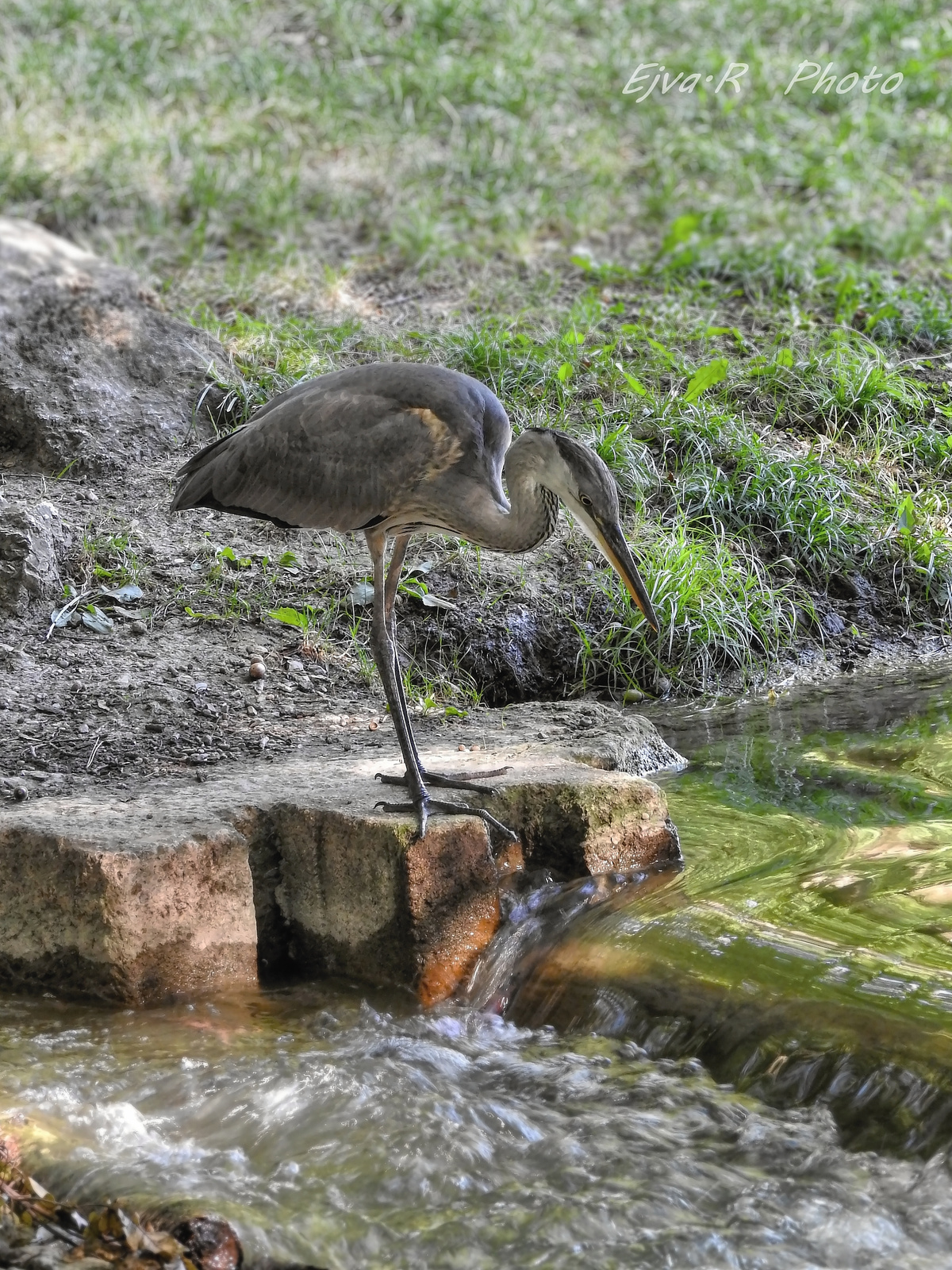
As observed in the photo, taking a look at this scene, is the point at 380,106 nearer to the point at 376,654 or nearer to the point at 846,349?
the point at 846,349

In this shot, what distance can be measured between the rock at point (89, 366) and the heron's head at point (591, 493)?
2784 millimetres

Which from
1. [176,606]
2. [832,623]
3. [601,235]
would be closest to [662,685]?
[832,623]

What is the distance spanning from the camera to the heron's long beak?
11.2 ft

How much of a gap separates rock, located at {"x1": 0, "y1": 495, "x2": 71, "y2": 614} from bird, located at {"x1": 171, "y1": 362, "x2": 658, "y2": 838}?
1.21m

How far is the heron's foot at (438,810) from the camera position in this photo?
3.17 m

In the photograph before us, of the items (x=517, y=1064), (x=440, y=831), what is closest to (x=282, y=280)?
(x=440, y=831)

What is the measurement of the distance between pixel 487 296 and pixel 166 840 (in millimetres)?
4805

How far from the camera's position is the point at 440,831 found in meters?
3.16

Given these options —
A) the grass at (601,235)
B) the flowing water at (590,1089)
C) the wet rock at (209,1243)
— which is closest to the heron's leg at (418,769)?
the flowing water at (590,1089)

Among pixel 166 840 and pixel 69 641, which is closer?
pixel 166 840

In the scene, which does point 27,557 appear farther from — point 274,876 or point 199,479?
point 274,876

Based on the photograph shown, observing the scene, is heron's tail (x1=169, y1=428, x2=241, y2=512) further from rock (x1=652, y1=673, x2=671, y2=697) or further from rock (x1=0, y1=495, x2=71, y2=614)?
rock (x1=652, y1=673, x2=671, y2=697)

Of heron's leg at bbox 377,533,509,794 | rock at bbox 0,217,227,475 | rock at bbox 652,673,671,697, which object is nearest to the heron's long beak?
heron's leg at bbox 377,533,509,794

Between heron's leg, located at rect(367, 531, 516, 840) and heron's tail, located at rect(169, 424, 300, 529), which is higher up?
heron's tail, located at rect(169, 424, 300, 529)
